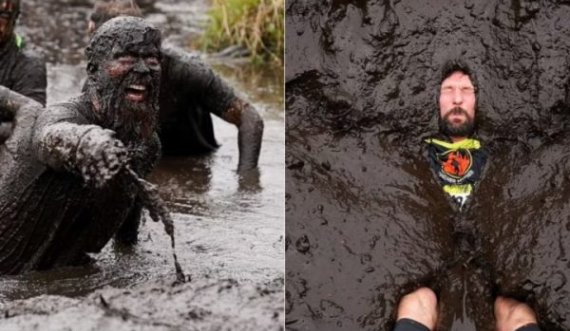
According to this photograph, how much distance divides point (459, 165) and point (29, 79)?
3.54 meters

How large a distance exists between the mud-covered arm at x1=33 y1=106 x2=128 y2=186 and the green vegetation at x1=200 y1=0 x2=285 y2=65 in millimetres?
7200

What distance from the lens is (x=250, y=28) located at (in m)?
12.2

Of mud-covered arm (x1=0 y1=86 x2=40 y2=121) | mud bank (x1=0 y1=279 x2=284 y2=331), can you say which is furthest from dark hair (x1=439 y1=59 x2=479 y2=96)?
mud-covered arm (x1=0 y1=86 x2=40 y2=121)

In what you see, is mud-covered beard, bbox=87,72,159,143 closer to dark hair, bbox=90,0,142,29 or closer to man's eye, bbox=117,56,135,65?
man's eye, bbox=117,56,135,65

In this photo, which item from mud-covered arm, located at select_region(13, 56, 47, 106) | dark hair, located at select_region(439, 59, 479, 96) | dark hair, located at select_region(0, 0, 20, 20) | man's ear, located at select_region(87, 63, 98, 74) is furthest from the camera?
mud-covered arm, located at select_region(13, 56, 47, 106)

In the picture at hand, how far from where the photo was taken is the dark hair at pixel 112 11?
21.7ft

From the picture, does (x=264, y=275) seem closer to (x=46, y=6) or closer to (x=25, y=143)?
(x=25, y=143)

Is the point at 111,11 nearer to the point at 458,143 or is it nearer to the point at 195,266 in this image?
the point at 195,266

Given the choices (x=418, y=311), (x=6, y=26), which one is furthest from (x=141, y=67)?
(x=6, y=26)

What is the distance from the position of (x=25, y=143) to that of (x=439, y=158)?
65.9 inches

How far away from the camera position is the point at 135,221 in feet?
18.3

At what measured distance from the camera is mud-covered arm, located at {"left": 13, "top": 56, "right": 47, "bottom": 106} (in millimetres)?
7395

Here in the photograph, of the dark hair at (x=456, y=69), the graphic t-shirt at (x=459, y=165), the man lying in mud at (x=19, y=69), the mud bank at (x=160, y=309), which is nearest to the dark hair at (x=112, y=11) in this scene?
the man lying in mud at (x=19, y=69)

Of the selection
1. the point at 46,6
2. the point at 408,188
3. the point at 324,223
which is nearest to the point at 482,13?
the point at 408,188
